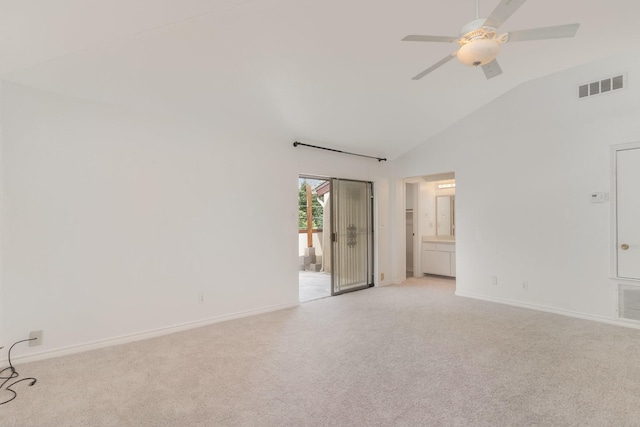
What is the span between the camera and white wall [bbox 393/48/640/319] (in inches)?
157

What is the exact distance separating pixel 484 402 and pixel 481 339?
51.9 inches

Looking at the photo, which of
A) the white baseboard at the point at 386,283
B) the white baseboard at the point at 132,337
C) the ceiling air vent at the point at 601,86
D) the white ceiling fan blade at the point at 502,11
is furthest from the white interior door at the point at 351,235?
the white ceiling fan blade at the point at 502,11

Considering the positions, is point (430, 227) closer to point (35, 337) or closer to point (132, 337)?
point (132, 337)

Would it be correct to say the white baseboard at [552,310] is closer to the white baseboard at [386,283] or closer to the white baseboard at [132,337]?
the white baseboard at [386,283]

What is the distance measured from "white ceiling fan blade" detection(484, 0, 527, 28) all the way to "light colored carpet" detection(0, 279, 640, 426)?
98.7 inches

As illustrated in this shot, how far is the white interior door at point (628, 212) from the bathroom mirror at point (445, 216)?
3526 millimetres

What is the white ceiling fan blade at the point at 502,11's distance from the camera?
182cm

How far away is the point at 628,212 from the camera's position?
382 cm

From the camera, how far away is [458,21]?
2926 mm

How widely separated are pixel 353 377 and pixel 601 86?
14.9 feet

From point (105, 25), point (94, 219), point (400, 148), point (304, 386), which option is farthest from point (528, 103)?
point (94, 219)

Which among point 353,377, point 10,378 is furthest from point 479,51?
point 10,378

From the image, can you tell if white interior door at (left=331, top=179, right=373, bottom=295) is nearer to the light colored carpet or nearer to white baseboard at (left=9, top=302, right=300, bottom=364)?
white baseboard at (left=9, top=302, right=300, bottom=364)

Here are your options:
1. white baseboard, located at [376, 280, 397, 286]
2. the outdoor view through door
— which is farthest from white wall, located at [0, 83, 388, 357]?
white baseboard, located at [376, 280, 397, 286]
